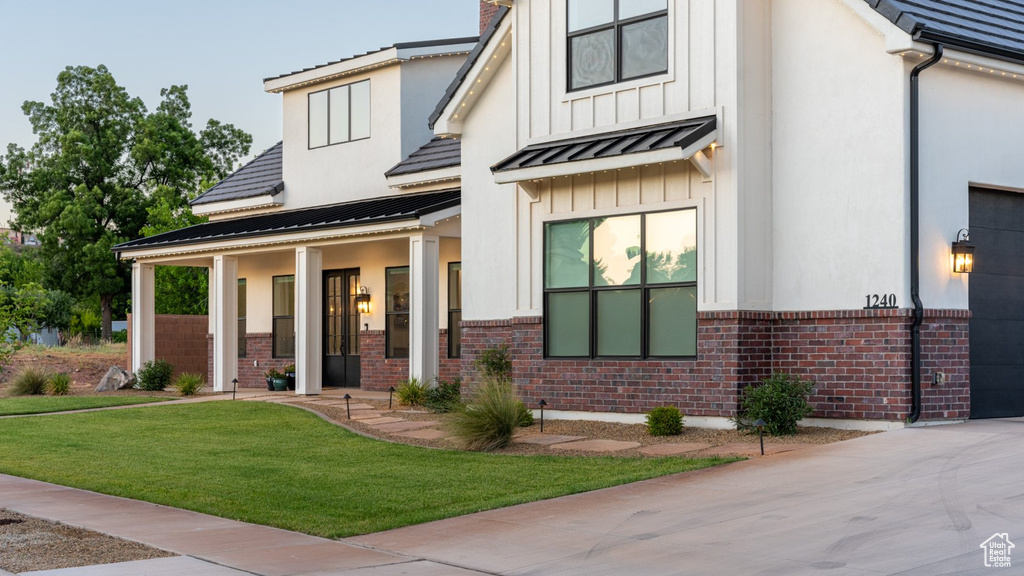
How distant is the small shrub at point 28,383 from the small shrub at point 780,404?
1786 cm

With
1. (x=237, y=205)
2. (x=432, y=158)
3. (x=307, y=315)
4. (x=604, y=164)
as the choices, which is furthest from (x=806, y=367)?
(x=237, y=205)

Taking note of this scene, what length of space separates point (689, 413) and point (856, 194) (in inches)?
133

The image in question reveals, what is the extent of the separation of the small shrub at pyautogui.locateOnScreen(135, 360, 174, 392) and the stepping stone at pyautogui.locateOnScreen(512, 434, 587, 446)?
13.3 m

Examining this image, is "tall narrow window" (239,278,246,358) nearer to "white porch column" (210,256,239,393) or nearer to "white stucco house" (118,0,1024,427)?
"white porch column" (210,256,239,393)

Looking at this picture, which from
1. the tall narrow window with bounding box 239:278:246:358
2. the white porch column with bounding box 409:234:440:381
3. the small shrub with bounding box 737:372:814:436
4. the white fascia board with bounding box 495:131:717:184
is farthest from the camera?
the tall narrow window with bounding box 239:278:246:358

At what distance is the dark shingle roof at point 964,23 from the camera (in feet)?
40.9

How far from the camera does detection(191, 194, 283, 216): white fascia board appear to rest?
25323 mm

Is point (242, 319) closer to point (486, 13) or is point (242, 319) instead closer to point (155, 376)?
point (155, 376)

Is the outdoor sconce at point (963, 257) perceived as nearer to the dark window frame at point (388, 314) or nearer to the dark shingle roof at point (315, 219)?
the dark shingle roof at point (315, 219)

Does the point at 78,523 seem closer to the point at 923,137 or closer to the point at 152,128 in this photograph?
the point at 923,137

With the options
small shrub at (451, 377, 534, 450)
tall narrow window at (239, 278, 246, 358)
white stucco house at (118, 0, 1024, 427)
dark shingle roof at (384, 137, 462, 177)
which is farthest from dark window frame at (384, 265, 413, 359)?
small shrub at (451, 377, 534, 450)

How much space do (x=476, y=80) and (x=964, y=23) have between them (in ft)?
23.7

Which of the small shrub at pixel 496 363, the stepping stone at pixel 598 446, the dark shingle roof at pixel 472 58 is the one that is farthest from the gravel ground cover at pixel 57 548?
the dark shingle roof at pixel 472 58

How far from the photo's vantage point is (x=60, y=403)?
2144 centimetres
